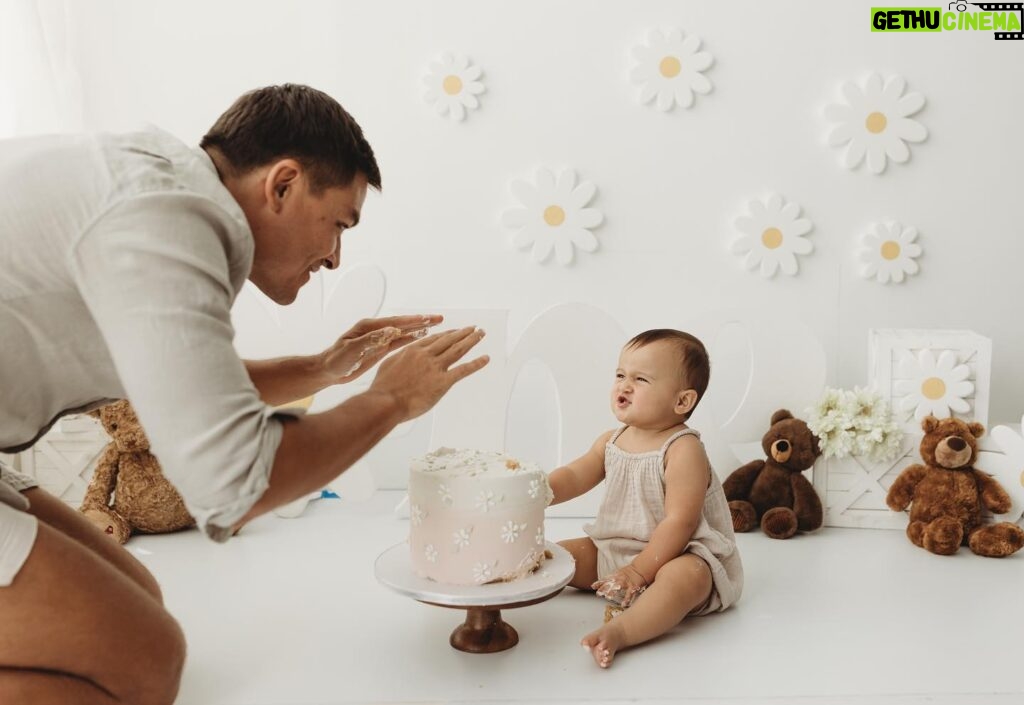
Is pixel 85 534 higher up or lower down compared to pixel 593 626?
higher up

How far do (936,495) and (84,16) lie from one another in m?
2.26

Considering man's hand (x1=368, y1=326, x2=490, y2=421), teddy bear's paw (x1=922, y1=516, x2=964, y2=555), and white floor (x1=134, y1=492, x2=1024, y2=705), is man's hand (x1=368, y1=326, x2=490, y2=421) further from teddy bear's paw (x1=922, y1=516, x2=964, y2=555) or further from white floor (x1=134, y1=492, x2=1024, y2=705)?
A: teddy bear's paw (x1=922, y1=516, x2=964, y2=555)

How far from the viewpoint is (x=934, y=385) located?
205cm

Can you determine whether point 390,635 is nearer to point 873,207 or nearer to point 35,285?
point 35,285

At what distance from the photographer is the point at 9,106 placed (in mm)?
1965

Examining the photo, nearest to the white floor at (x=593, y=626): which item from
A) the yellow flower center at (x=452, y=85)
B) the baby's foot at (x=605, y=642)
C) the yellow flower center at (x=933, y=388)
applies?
the baby's foot at (x=605, y=642)

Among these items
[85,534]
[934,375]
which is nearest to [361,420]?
[85,534]

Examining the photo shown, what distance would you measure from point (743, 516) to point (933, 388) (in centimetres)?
51

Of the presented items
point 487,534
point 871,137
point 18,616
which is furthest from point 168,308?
point 871,137

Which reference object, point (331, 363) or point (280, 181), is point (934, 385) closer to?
point (331, 363)

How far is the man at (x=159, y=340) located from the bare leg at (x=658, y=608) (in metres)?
0.47

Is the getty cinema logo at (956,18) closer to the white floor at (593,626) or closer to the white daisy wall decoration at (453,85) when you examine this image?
the white daisy wall decoration at (453,85)

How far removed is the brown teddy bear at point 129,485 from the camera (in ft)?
6.50

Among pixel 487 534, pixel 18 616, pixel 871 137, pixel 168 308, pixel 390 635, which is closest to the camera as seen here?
pixel 168 308
